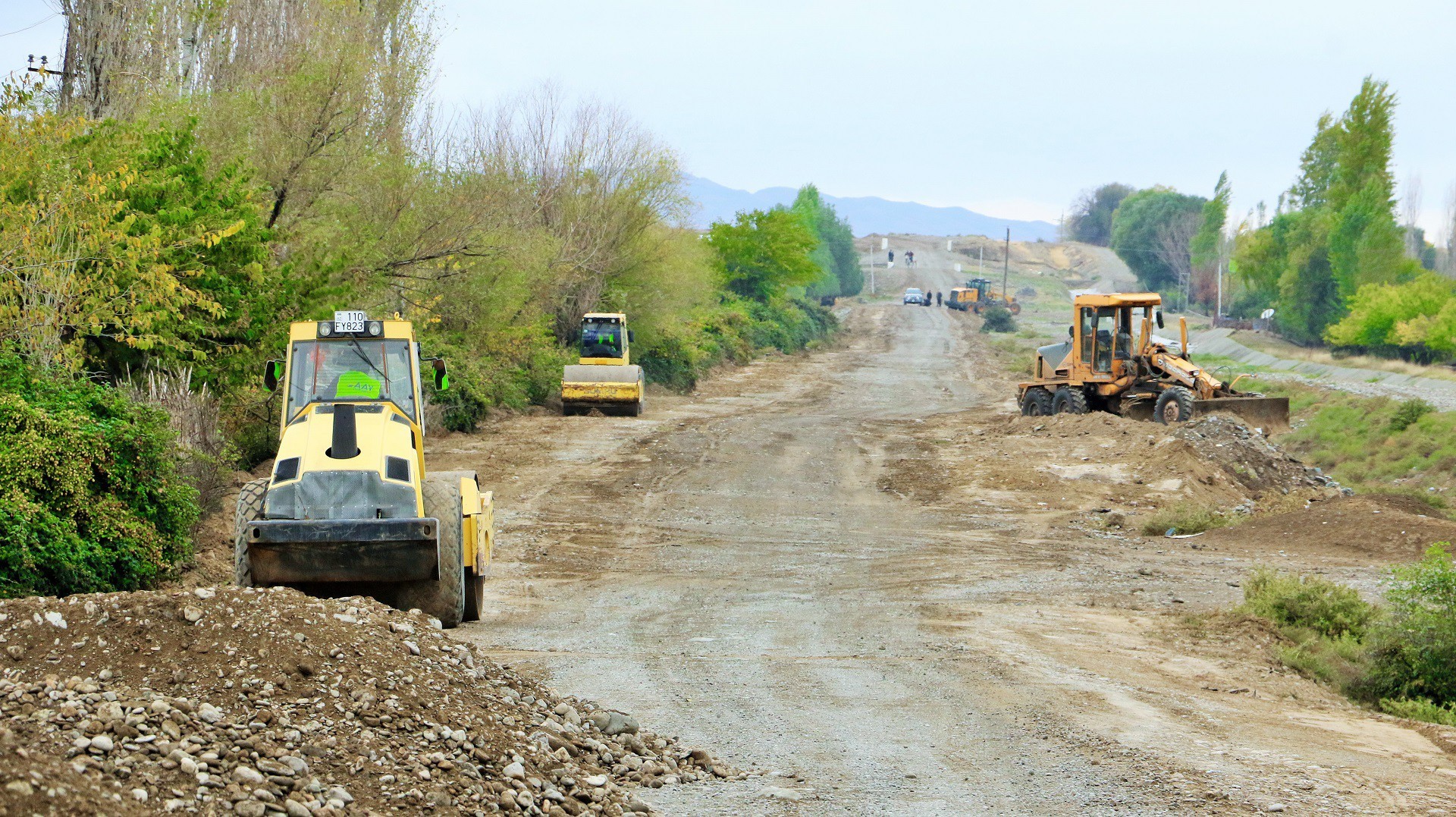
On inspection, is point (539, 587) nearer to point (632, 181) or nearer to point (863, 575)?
point (863, 575)

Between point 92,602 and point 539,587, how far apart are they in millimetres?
6301

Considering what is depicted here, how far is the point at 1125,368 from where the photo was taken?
28.2 meters

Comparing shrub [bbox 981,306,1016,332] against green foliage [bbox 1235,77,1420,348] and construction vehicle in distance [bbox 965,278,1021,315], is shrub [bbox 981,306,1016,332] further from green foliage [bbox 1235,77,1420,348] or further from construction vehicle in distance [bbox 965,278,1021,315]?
green foliage [bbox 1235,77,1420,348]

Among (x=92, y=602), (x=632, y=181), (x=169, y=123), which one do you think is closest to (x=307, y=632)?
(x=92, y=602)

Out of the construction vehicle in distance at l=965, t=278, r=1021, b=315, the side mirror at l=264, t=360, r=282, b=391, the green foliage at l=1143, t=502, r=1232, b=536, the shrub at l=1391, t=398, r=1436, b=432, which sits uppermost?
the construction vehicle in distance at l=965, t=278, r=1021, b=315

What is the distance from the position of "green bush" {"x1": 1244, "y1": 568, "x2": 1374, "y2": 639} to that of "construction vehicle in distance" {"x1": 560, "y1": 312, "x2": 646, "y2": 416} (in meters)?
20.8

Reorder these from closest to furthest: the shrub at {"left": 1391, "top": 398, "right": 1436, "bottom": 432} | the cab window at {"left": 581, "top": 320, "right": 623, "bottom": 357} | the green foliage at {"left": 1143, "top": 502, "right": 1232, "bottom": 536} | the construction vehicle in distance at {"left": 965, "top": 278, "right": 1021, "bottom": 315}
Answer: the green foliage at {"left": 1143, "top": 502, "right": 1232, "bottom": 536}
the shrub at {"left": 1391, "top": 398, "right": 1436, "bottom": 432}
the cab window at {"left": 581, "top": 320, "right": 623, "bottom": 357}
the construction vehicle in distance at {"left": 965, "top": 278, "right": 1021, "bottom": 315}

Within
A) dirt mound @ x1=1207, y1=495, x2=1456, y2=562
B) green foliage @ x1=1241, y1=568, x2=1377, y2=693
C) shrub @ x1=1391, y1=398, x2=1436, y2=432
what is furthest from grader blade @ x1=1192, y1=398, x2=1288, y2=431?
green foliage @ x1=1241, y1=568, x2=1377, y2=693

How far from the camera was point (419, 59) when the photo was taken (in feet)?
95.3

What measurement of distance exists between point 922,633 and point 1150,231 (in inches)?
5012

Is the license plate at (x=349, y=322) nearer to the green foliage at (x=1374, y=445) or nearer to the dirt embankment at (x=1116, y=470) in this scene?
the dirt embankment at (x=1116, y=470)

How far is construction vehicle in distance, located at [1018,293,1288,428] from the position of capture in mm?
26500

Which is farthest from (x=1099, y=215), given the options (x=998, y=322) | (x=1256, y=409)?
(x=1256, y=409)

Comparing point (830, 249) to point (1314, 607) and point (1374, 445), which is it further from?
point (1314, 607)
